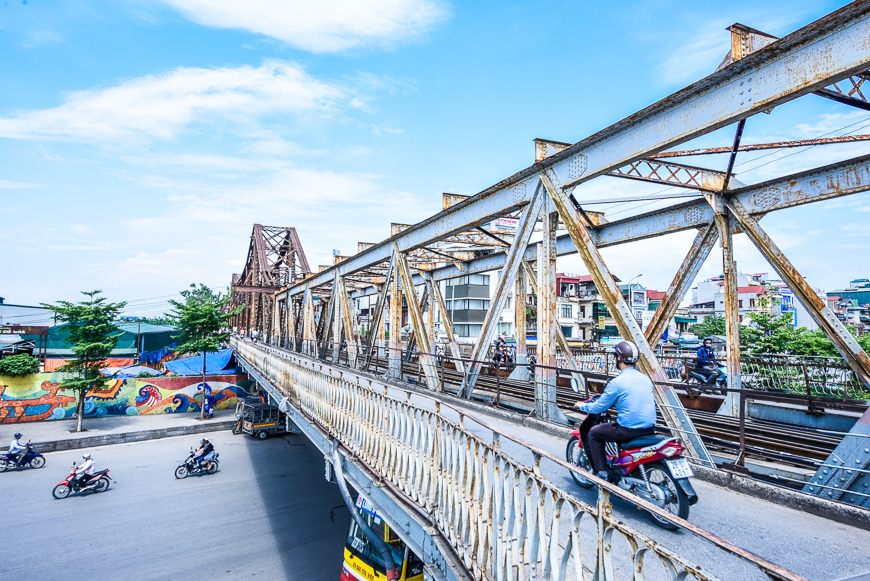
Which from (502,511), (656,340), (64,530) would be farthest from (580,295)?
(502,511)

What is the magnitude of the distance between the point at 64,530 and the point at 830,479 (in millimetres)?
16621

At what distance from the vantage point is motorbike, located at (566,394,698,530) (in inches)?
158

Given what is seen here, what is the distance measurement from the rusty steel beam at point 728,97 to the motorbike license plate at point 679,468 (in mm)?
3962

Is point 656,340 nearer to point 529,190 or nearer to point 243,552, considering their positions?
point 529,190

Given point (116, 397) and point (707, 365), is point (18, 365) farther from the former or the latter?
point (707, 365)

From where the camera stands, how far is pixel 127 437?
70.9 feet

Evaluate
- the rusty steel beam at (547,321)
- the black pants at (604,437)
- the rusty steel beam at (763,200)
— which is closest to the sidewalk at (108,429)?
the rusty steel beam at (547,321)

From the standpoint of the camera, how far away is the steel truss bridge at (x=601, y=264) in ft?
11.6

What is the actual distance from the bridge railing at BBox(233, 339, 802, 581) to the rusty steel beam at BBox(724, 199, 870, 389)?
5.23 meters

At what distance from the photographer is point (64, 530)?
12430 millimetres

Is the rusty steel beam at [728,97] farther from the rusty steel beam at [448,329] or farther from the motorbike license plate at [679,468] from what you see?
the rusty steel beam at [448,329]

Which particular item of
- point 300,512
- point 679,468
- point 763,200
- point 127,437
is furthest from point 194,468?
point 763,200

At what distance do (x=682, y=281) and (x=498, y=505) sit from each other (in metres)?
7.63

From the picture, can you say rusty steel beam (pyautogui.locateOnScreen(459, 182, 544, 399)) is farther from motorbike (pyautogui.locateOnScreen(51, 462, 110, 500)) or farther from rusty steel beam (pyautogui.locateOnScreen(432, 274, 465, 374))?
motorbike (pyautogui.locateOnScreen(51, 462, 110, 500))
